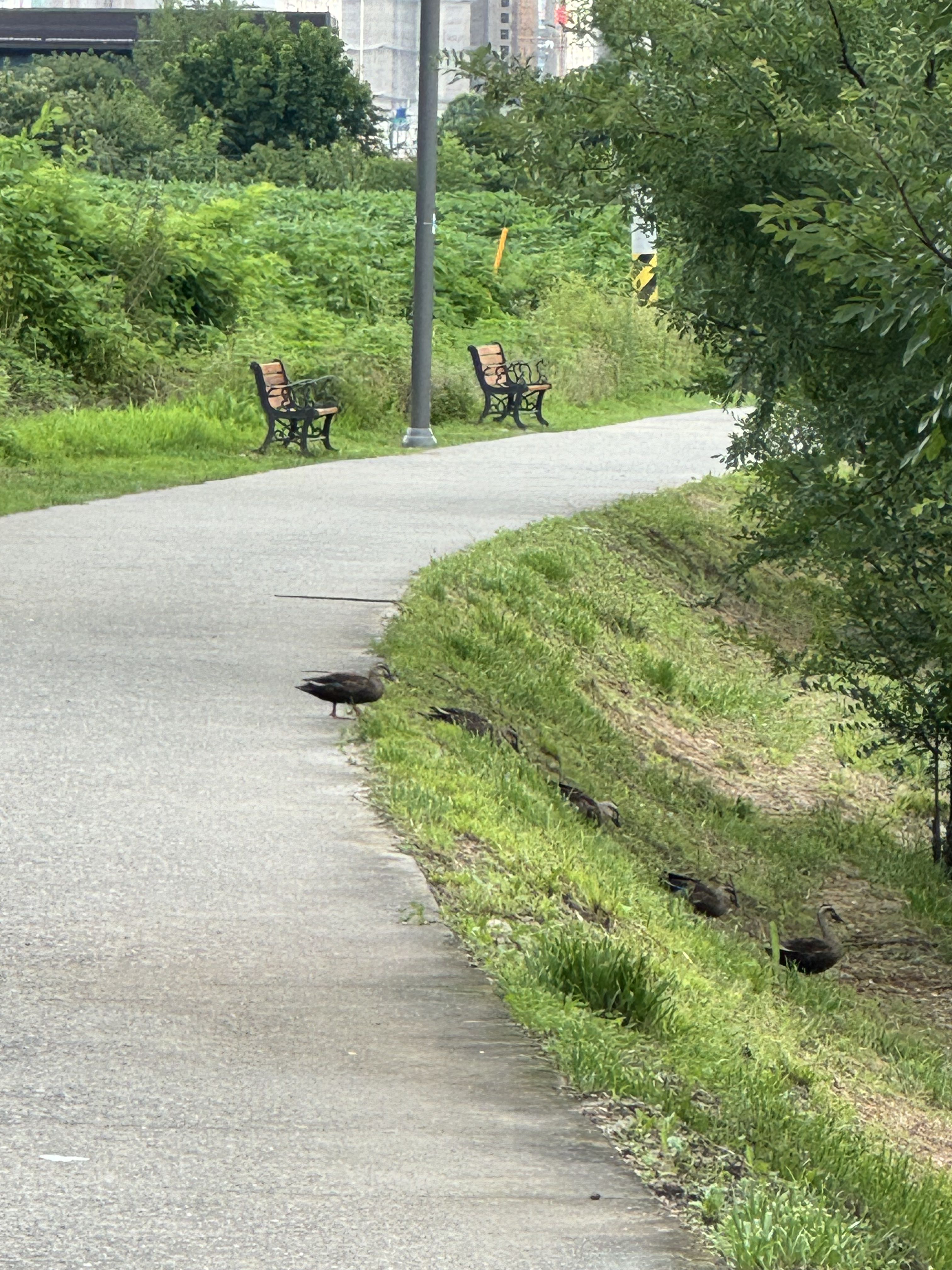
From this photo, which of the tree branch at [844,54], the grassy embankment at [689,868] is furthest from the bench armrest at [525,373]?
the tree branch at [844,54]

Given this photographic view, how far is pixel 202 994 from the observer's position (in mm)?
4953

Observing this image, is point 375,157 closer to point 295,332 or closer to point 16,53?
point 295,332

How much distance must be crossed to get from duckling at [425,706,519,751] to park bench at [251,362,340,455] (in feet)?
33.7

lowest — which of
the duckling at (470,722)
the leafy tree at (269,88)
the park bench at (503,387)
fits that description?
the duckling at (470,722)

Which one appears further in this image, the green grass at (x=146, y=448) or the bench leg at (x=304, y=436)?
the bench leg at (x=304, y=436)

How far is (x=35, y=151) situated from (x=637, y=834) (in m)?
15.9

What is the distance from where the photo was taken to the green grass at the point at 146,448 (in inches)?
617

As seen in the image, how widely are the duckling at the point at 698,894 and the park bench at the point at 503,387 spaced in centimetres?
1528

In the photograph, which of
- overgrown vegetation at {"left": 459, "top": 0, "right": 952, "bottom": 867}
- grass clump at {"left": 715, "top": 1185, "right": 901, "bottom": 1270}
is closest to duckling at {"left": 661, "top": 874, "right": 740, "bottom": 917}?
overgrown vegetation at {"left": 459, "top": 0, "right": 952, "bottom": 867}

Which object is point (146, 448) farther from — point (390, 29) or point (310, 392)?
point (390, 29)

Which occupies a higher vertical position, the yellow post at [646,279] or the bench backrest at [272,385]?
the yellow post at [646,279]

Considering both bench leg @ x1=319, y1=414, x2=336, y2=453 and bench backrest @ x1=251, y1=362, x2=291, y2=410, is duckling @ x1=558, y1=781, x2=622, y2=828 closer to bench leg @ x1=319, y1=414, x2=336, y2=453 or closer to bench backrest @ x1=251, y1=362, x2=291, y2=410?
bench backrest @ x1=251, y1=362, x2=291, y2=410

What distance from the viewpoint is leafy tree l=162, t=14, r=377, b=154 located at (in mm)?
55031

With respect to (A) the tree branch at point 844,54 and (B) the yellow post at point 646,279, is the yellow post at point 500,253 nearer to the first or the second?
(B) the yellow post at point 646,279
